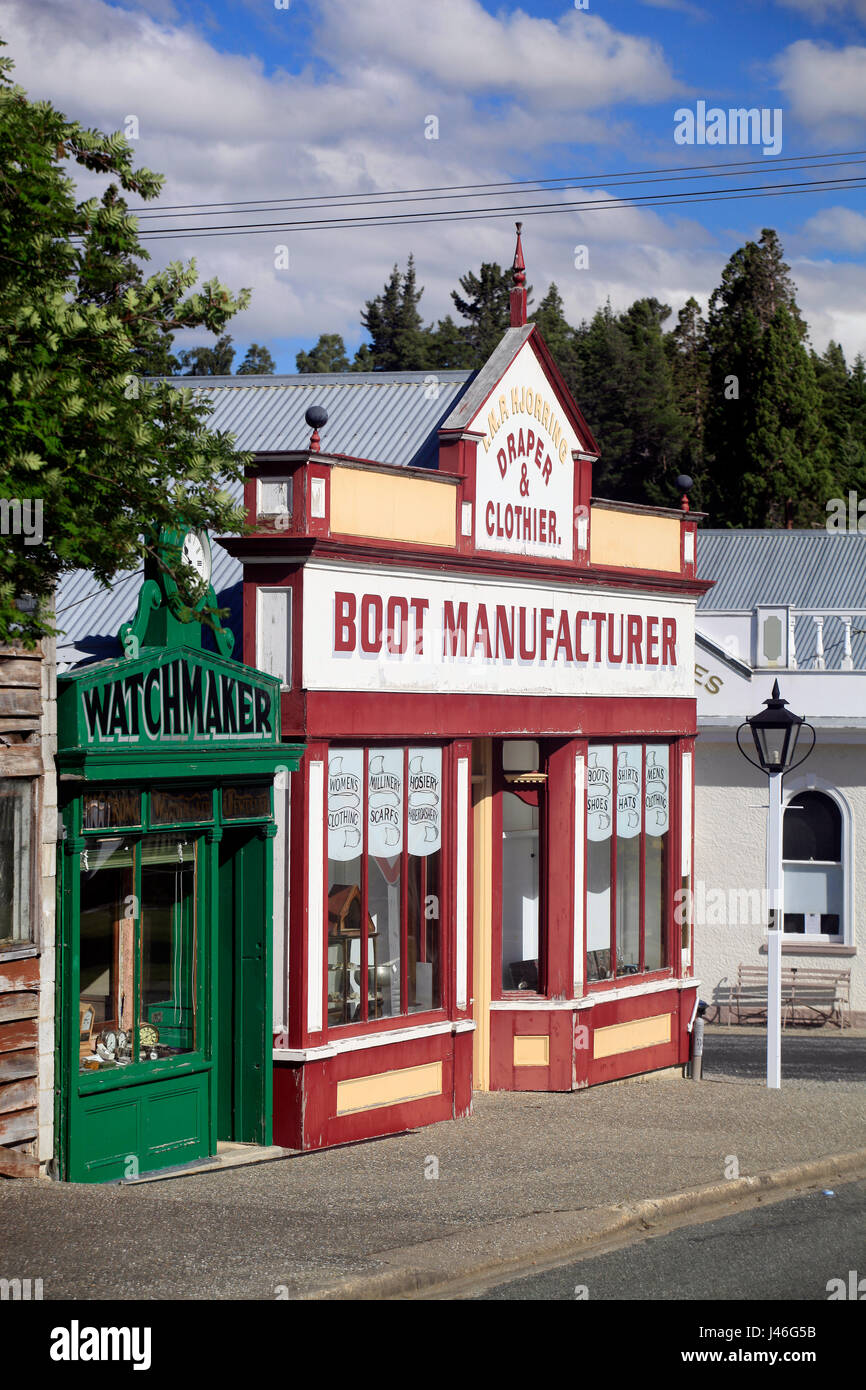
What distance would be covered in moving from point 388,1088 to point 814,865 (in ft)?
39.6

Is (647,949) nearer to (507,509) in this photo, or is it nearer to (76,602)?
(507,509)

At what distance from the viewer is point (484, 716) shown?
15.5 meters

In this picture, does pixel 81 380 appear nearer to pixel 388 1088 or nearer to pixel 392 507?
pixel 392 507

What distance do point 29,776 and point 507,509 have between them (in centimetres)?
634

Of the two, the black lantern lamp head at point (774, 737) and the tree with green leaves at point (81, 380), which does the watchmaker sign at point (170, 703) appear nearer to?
the tree with green leaves at point (81, 380)

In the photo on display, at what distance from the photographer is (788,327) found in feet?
182

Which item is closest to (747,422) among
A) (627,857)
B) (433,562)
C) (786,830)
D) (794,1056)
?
(786,830)

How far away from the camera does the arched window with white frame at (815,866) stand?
80.2ft

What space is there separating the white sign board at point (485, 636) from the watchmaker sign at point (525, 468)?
47 centimetres

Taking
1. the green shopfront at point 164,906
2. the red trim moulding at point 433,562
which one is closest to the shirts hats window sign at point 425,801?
the red trim moulding at point 433,562

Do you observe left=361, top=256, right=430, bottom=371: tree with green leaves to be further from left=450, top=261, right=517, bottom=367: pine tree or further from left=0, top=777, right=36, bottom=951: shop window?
left=0, top=777, right=36, bottom=951: shop window

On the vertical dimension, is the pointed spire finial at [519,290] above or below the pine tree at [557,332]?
below

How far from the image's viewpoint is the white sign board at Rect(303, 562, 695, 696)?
1373 cm
